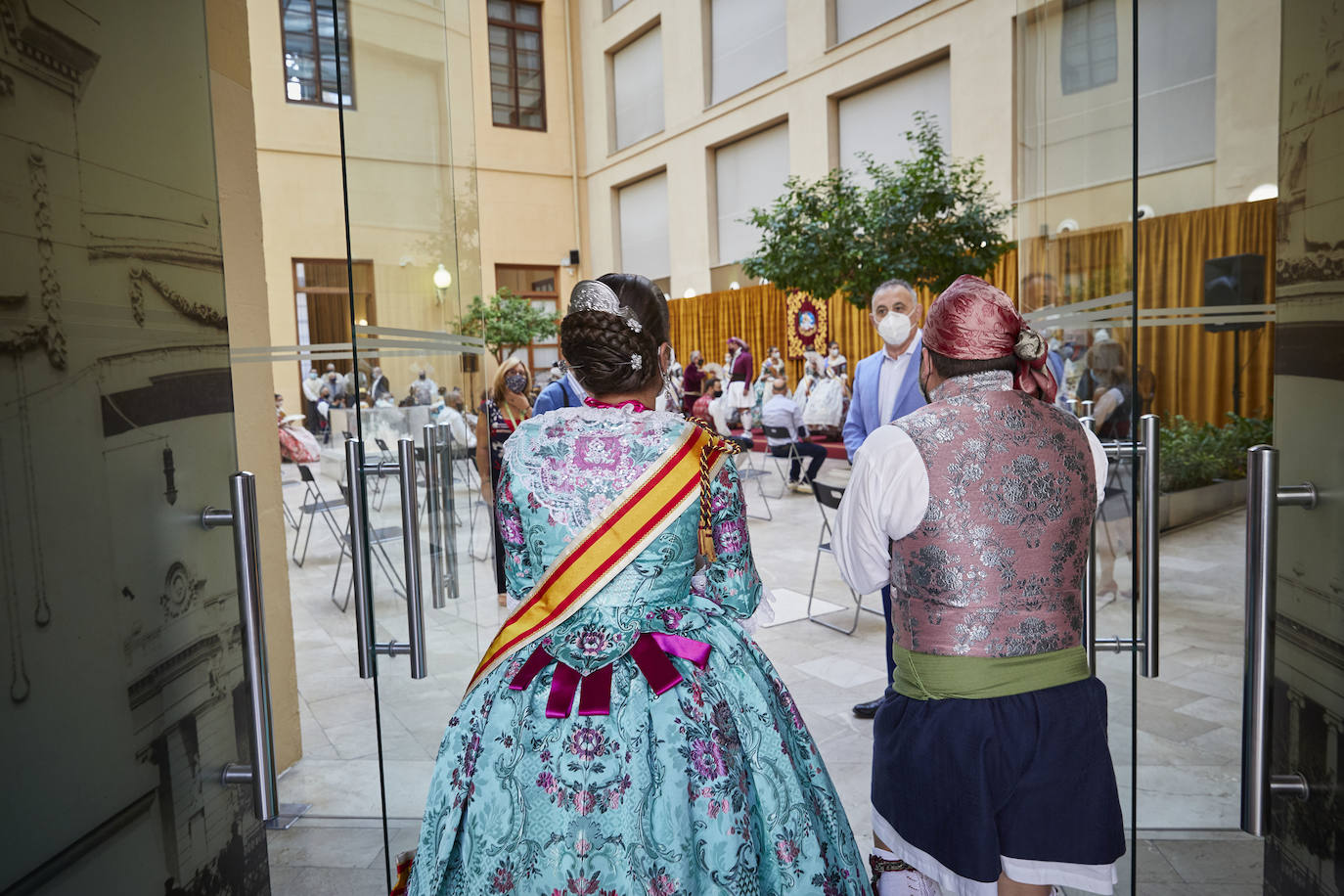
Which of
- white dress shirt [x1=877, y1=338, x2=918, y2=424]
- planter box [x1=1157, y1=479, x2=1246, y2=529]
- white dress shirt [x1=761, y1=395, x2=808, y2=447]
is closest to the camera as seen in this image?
white dress shirt [x1=877, y1=338, x2=918, y2=424]

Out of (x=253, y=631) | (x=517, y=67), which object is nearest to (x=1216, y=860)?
(x=253, y=631)

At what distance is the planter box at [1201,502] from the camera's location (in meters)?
3.59

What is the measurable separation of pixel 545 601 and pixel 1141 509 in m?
0.94

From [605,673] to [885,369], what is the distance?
Result: 209cm

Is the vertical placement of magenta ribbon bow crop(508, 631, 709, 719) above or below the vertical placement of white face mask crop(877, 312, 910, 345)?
below

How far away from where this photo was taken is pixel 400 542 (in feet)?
5.89

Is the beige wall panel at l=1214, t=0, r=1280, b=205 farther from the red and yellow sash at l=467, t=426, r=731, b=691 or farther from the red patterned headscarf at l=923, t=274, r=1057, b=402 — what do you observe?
the red and yellow sash at l=467, t=426, r=731, b=691

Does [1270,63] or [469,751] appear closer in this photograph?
[469,751]

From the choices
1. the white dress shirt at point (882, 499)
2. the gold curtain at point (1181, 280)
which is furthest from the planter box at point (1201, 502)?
the white dress shirt at point (882, 499)

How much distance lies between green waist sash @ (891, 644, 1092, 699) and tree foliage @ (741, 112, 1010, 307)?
623 centimetres

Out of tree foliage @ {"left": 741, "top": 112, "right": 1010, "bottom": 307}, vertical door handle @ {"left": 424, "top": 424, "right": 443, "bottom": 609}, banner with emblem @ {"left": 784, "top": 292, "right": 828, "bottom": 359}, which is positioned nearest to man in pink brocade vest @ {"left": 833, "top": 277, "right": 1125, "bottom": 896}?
vertical door handle @ {"left": 424, "top": 424, "right": 443, "bottom": 609}

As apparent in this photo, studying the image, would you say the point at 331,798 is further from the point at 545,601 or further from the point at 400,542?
the point at 545,601

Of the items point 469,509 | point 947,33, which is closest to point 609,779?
point 469,509

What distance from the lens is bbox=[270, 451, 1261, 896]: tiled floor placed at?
172 centimetres
